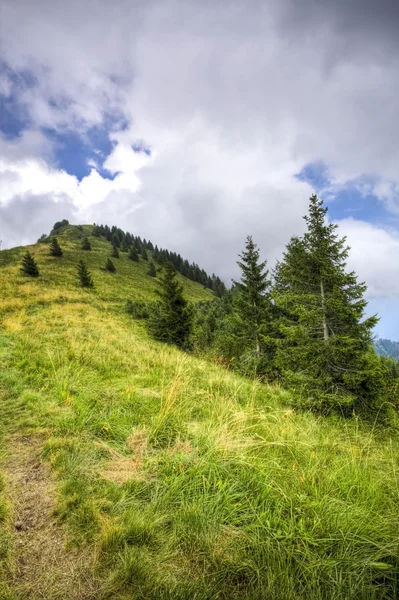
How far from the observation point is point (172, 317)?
1908cm

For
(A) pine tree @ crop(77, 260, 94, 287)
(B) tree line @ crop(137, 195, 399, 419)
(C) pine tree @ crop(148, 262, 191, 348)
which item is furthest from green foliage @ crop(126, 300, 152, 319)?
(B) tree line @ crop(137, 195, 399, 419)

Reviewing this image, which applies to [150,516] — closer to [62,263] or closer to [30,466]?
[30,466]

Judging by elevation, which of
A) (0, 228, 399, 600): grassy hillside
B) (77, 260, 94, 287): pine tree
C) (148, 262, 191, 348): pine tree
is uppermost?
(77, 260, 94, 287): pine tree

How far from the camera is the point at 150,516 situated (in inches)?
84.3

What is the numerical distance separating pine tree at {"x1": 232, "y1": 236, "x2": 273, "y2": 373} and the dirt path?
1366 centimetres

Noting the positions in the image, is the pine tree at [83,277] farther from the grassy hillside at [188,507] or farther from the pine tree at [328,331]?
the grassy hillside at [188,507]

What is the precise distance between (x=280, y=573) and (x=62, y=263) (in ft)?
172

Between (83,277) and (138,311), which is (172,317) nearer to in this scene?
(138,311)

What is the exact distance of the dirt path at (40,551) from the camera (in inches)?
65.9

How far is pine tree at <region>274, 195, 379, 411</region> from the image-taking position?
1012cm

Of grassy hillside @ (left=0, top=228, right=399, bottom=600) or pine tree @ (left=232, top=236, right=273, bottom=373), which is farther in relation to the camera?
pine tree @ (left=232, top=236, right=273, bottom=373)

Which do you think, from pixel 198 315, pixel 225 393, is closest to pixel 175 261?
pixel 198 315

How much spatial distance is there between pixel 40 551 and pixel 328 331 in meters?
12.3

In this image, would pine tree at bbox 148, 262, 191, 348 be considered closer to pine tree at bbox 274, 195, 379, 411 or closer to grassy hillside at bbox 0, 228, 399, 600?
pine tree at bbox 274, 195, 379, 411
